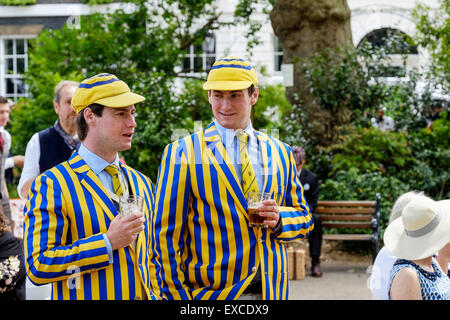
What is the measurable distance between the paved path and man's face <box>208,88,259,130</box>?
15.0ft

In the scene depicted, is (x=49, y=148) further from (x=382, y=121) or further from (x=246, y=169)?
(x=382, y=121)

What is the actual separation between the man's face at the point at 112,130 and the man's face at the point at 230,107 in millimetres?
544

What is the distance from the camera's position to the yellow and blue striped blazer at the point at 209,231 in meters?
3.38

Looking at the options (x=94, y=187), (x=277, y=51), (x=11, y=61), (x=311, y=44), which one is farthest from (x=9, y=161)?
(x=11, y=61)

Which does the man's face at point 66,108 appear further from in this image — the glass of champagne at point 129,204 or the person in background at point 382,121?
the person in background at point 382,121

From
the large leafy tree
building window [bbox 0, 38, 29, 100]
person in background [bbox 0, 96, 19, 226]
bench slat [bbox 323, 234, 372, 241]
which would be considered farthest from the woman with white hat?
building window [bbox 0, 38, 29, 100]

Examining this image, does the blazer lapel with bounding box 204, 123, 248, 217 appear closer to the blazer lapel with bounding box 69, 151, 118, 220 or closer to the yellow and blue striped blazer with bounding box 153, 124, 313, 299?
the yellow and blue striped blazer with bounding box 153, 124, 313, 299

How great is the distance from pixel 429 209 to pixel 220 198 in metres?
1.03

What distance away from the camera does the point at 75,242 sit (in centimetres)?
286

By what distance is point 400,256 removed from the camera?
10.9 ft

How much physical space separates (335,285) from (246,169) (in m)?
5.29

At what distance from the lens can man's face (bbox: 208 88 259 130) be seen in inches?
139
